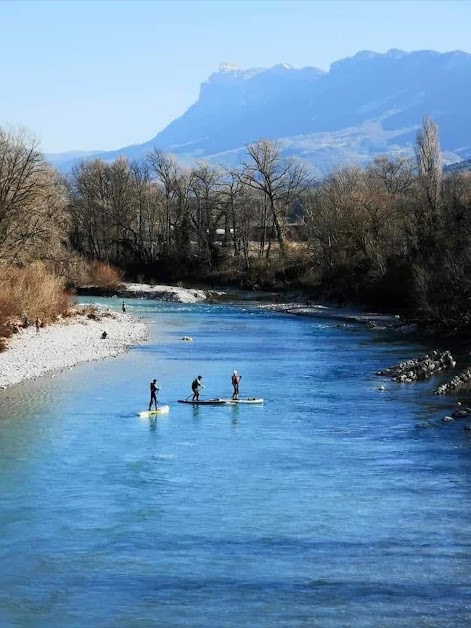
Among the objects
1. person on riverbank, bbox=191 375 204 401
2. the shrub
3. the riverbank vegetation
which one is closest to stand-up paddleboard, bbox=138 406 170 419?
person on riverbank, bbox=191 375 204 401

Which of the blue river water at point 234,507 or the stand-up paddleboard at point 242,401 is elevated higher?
the stand-up paddleboard at point 242,401

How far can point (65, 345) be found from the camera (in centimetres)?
4881

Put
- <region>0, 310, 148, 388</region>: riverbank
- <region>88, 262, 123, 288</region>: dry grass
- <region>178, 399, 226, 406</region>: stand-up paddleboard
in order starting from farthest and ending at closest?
<region>88, 262, 123, 288</region>: dry grass < <region>0, 310, 148, 388</region>: riverbank < <region>178, 399, 226, 406</region>: stand-up paddleboard

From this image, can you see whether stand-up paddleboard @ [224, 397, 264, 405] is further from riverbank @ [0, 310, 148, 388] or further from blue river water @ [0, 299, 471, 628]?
riverbank @ [0, 310, 148, 388]

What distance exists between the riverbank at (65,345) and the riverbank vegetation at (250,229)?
8175 millimetres

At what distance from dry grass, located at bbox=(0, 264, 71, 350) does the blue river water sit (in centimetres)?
1538

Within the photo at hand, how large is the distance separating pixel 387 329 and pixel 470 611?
46.9 meters

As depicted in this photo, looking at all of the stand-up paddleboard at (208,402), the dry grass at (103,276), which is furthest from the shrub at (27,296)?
the dry grass at (103,276)

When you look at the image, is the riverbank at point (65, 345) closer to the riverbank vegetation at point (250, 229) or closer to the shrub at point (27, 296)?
the shrub at point (27, 296)

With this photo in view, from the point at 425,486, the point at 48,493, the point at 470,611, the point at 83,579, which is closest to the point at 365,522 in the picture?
the point at 425,486

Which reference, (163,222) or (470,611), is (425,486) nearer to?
(470,611)

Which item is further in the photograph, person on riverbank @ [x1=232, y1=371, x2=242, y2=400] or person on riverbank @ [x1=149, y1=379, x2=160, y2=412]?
person on riverbank @ [x1=232, y1=371, x2=242, y2=400]

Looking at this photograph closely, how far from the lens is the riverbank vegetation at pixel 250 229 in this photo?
62469mm

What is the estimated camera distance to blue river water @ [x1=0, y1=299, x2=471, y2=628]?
49.3 ft
